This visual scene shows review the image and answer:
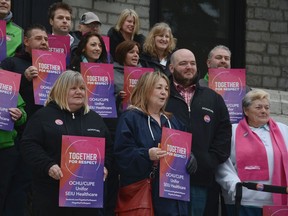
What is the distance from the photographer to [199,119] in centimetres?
724

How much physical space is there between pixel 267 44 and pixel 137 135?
6.97m

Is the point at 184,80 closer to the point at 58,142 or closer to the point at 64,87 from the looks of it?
the point at 64,87

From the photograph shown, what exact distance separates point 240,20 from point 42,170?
751 cm

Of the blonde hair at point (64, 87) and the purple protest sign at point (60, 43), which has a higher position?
the purple protest sign at point (60, 43)

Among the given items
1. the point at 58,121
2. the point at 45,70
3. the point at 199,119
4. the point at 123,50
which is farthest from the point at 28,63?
the point at 199,119

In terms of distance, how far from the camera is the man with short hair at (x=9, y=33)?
26.5ft

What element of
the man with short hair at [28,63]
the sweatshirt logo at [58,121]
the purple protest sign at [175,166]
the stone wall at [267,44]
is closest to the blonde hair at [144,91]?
the purple protest sign at [175,166]

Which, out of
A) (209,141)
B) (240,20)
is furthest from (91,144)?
(240,20)

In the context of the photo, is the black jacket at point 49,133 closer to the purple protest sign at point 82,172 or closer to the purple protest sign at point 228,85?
the purple protest sign at point 82,172

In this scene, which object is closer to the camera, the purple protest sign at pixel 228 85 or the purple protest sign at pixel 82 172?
→ the purple protest sign at pixel 82 172

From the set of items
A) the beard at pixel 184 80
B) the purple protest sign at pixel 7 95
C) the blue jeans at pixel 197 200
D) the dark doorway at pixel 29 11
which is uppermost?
the dark doorway at pixel 29 11

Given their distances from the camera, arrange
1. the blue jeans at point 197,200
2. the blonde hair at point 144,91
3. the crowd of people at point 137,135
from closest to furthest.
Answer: the crowd of people at point 137,135, the blonde hair at point 144,91, the blue jeans at point 197,200

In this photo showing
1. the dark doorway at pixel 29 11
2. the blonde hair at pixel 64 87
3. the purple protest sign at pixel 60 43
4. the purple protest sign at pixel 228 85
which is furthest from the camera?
the dark doorway at pixel 29 11

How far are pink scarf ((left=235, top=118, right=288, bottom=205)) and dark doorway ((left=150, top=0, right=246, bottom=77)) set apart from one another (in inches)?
219
